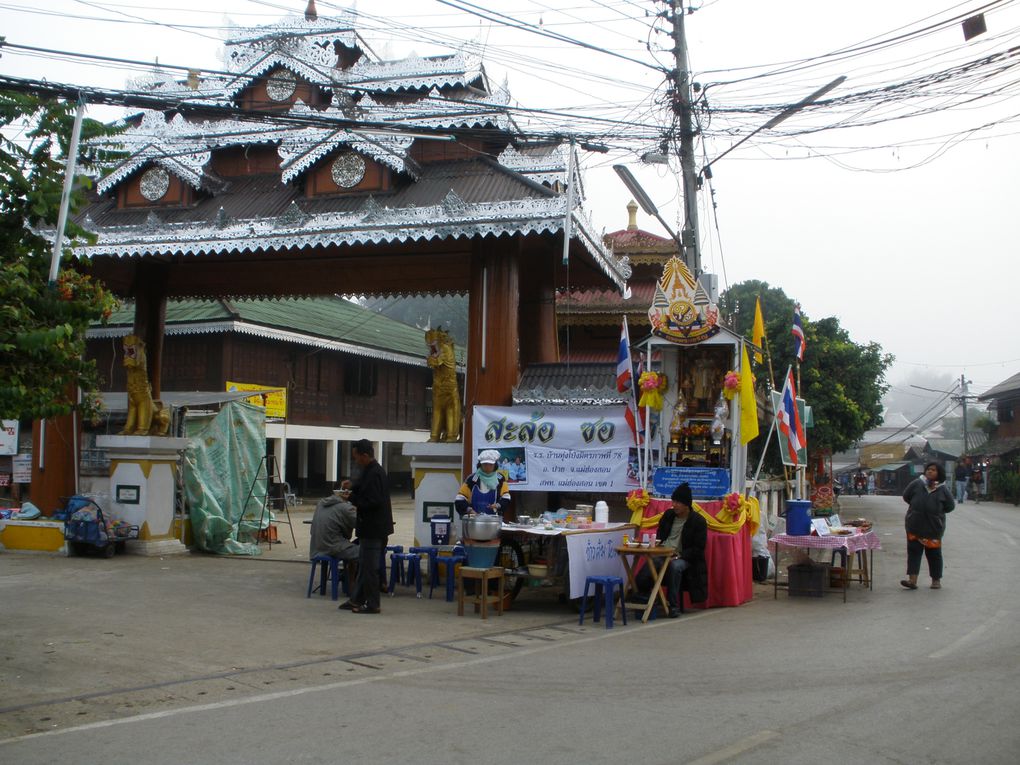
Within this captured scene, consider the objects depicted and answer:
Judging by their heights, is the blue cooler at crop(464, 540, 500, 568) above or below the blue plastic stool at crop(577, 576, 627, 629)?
above

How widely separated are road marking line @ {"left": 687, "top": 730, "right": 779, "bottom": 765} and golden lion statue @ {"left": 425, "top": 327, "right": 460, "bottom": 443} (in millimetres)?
8561

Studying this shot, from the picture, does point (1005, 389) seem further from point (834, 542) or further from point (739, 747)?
point (739, 747)

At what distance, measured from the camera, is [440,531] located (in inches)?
495

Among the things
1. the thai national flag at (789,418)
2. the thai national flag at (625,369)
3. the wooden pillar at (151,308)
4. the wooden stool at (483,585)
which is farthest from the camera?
the wooden pillar at (151,308)

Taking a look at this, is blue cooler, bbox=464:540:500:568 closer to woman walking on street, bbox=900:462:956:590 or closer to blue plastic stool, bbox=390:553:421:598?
blue plastic stool, bbox=390:553:421:598

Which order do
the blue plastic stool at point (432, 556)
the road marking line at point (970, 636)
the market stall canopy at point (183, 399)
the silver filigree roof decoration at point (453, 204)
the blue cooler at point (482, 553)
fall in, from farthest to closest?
1. the market stall canopy at point (183, 399)
2. the silver filigree roof decoration at point (453, 204)
3. the blue plastic stool at point (432, 556)
4. the blue cooler at point (482, 553)
5. the road marking line at point (970, 636)

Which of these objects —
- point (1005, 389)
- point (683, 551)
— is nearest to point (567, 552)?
point (683, 551)

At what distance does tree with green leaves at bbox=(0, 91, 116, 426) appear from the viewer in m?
6.18

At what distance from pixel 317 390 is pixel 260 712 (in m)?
25.0

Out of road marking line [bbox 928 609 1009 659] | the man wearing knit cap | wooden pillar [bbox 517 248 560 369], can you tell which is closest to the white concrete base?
wooden pillar [bbox 517 248 560 369]

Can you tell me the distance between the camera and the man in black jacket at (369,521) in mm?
9961

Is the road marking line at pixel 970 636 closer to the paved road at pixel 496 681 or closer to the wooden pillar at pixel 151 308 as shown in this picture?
the paved road at pixel 496 681

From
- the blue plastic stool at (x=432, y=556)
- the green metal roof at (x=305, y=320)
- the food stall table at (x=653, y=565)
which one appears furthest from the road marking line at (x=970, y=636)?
the green metal roof at (x=305, y=320)

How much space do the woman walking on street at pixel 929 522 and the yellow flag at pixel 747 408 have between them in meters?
2.12
